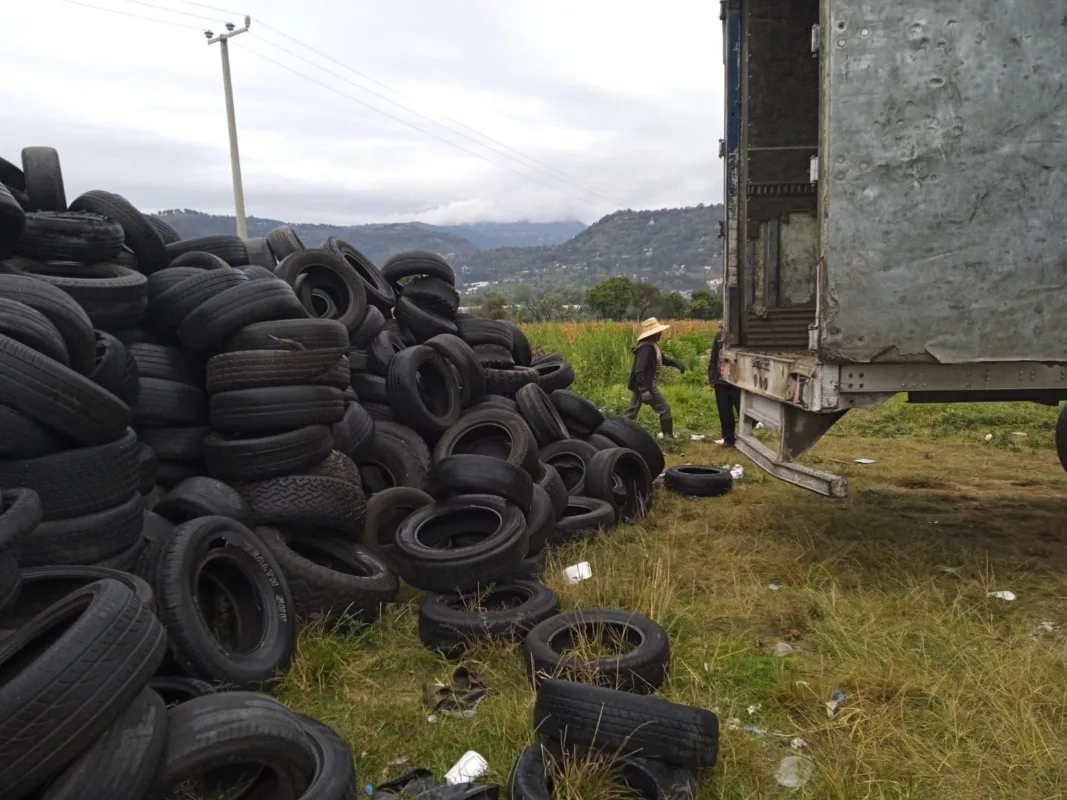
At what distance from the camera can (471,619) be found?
14.2 feet

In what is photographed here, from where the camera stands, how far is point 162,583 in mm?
3604

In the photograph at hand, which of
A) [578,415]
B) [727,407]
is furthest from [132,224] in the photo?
[727,407]

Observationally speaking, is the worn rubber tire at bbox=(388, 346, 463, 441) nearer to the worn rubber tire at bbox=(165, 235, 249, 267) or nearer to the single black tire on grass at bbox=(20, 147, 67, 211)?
the worn rubber tire at bbox=(165, 235, 249, 267)

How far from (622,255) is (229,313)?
151 metres

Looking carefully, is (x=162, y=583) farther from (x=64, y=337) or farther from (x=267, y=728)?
(x=64, y=337)

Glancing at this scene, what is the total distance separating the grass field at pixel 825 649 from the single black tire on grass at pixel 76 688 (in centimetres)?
112

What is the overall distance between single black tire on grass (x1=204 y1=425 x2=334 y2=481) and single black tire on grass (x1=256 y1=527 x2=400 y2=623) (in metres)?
0.39

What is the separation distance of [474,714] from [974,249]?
369 cm

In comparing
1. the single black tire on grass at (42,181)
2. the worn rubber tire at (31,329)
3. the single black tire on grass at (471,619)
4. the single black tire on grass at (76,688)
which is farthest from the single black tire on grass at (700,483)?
the single black tire on grass at (42,181)

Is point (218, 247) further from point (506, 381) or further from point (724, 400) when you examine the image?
point (724, 400)

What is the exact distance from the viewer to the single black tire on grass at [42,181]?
5.76 m

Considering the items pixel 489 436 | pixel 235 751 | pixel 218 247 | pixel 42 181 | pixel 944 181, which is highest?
pixel 42 181

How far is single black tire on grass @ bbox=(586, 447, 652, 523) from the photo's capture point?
22.0ft

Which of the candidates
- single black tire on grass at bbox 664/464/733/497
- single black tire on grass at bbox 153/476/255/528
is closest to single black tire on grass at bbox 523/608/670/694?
single black tire on grass at bbox 153/476/255/528
